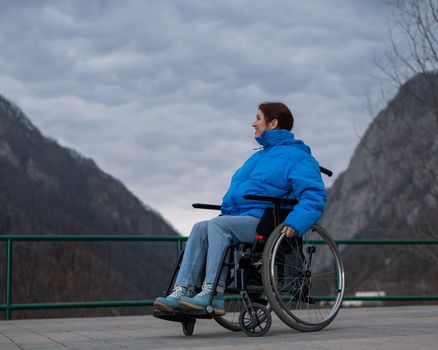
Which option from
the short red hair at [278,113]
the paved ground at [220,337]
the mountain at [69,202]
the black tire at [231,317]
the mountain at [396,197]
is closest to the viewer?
the paved ground at [220,337]

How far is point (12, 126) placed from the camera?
141m

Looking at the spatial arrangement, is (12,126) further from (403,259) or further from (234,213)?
(234,213)

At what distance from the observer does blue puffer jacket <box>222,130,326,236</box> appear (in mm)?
5023

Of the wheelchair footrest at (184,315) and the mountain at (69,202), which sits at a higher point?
the mountain at (69,202)

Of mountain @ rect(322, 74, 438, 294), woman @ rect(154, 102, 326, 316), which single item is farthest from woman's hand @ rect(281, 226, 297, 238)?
mountain @ rect(322, 74, 438, 294)

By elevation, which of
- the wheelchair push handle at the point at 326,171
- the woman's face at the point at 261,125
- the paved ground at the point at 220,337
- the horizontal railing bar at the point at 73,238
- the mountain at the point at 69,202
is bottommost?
the paved ground at the point at 220,337

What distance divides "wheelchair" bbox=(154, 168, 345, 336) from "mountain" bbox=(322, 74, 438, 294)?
197 inches

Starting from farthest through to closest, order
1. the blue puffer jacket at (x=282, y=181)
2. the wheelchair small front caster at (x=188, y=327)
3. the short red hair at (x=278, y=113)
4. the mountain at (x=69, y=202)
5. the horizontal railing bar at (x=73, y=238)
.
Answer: the mountain at (x=69, y=202), the horizontal railing bar at (x=73, y=238), the short red hair at (x=278, y=113), the wheelchair small front caster at (x=188, y=327), the blue puffer jacket at (x=282, y=181)

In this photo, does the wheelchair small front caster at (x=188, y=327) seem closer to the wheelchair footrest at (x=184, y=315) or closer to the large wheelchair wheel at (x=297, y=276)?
the wheelchair footrest at (x=184, y=315)

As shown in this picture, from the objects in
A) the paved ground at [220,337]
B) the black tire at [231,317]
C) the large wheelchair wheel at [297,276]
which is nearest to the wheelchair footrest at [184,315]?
the paved ground at [220,337]

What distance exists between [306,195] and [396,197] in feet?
231

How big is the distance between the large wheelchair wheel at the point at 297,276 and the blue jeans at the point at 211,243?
0.60 ft

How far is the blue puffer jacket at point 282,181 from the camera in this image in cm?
502

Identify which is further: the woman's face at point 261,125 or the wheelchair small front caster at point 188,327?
the woman's face at point 261,125
